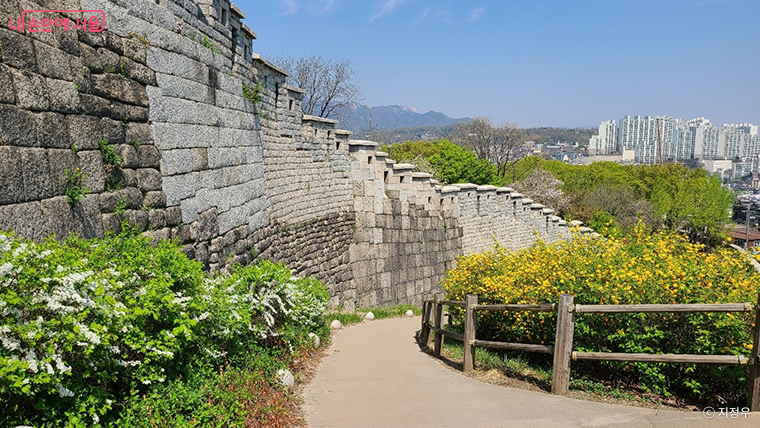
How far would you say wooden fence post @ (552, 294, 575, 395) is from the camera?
542 centimetres

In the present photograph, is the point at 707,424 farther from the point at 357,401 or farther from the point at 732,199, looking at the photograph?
the point at 732,199

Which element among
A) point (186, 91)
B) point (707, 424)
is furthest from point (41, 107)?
point (707, 424)

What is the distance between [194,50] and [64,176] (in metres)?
3.17

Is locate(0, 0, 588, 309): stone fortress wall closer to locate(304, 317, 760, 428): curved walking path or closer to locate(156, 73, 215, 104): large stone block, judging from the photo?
locate(156, 73, 215, 104): large stone block

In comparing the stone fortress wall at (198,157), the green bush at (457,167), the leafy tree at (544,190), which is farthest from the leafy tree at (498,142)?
the stone fortress wall at (198,157)

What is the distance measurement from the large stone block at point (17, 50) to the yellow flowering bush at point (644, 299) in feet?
18.6

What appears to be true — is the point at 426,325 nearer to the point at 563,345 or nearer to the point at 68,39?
the point at 563,345

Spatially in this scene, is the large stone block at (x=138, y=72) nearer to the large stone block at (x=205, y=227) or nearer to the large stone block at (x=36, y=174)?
the large stone block at (x=36, y=174)

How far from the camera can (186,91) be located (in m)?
7.18

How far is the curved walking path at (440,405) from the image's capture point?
14.6 feet

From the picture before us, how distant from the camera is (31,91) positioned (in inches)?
176

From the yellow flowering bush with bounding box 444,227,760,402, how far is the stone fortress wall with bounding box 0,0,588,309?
170 inches

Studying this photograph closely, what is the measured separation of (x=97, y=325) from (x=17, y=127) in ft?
7.05

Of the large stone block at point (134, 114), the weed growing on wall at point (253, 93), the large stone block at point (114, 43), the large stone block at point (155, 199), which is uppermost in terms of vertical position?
the large stone block at point (114, 43)
